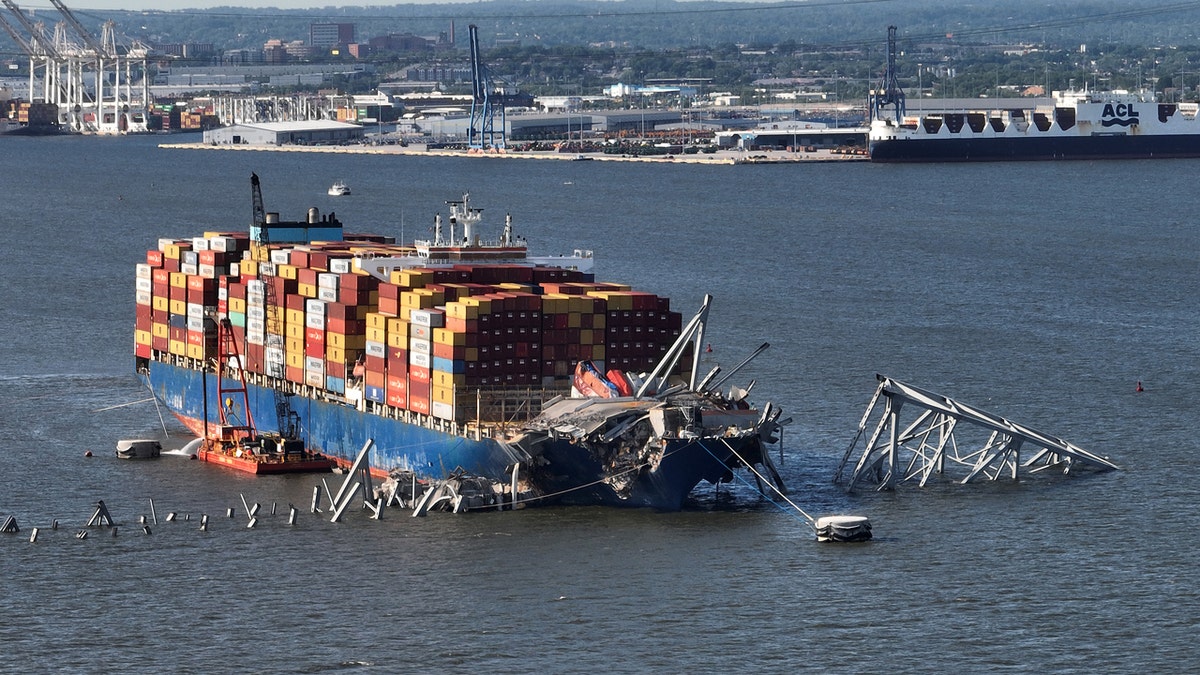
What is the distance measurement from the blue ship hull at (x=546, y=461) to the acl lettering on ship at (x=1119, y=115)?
461ft

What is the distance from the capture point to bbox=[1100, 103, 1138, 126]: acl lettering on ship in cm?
18100

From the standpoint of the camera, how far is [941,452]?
153ft

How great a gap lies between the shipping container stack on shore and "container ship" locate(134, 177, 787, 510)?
0.04 meters

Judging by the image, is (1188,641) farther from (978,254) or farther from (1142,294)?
(978,254)

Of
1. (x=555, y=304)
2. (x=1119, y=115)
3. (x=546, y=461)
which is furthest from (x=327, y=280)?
(x=1119, y=115)

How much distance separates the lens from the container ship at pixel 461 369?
142 feet

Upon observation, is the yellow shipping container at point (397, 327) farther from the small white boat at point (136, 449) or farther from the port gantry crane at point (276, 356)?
the small white boat at point (136, 449)

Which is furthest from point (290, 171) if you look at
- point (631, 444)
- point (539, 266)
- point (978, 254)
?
point (631, 444)

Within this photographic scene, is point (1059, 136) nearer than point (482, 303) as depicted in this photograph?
No

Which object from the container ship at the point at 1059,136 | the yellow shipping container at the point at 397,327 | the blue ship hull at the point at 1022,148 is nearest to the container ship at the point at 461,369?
the yellow shipping container at the point at 397,327

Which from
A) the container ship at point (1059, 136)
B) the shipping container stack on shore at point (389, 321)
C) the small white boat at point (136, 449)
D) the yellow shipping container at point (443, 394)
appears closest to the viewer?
the yellow shipping container at point (443, 394)

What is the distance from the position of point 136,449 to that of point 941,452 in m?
18.9

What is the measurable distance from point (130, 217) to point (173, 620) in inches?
3368

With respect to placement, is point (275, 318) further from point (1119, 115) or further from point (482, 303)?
point (1119, 115)
